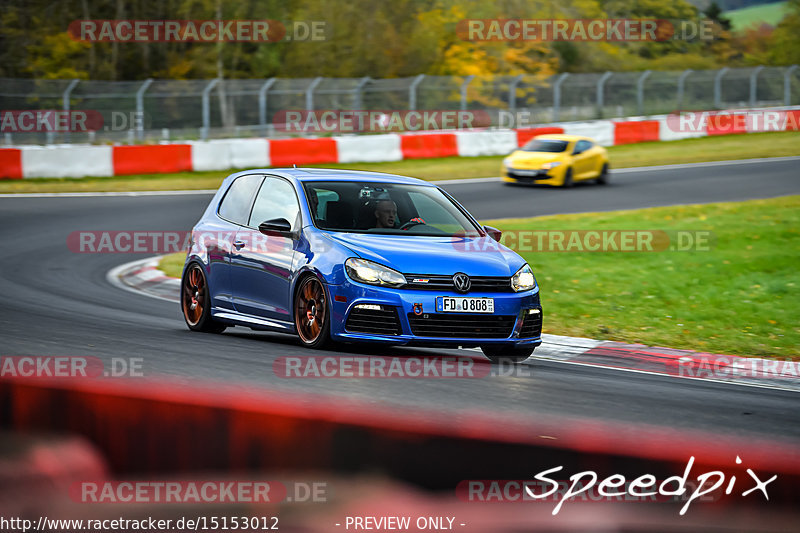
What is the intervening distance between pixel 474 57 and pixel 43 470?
5359cm

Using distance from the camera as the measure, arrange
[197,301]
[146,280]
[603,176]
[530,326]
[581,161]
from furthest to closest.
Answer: [603,176], [581,161], [146,280], [197,301], [530,326]

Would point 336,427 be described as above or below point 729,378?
above

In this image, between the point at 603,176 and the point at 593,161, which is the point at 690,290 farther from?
the point at 603,176

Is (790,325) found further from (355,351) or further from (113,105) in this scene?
(113,105)

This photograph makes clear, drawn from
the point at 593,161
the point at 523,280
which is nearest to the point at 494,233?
the point at 523,280

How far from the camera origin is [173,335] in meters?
9.73

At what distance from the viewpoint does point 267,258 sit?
9.28 m

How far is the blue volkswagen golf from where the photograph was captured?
27.1 ft

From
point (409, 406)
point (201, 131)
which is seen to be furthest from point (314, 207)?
point (201, 131)

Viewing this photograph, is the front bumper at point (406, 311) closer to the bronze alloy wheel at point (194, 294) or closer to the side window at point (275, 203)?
the side window at point (275, 203)

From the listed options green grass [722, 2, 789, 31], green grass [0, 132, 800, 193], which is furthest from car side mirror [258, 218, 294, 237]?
green grass [722, 2, 789, 31]

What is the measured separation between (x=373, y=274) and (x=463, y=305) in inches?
27.3

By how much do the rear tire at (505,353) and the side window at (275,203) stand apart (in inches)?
→ 73.4

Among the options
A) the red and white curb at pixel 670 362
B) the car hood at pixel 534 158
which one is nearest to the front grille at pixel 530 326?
the red and white curb at pixel 670 362
